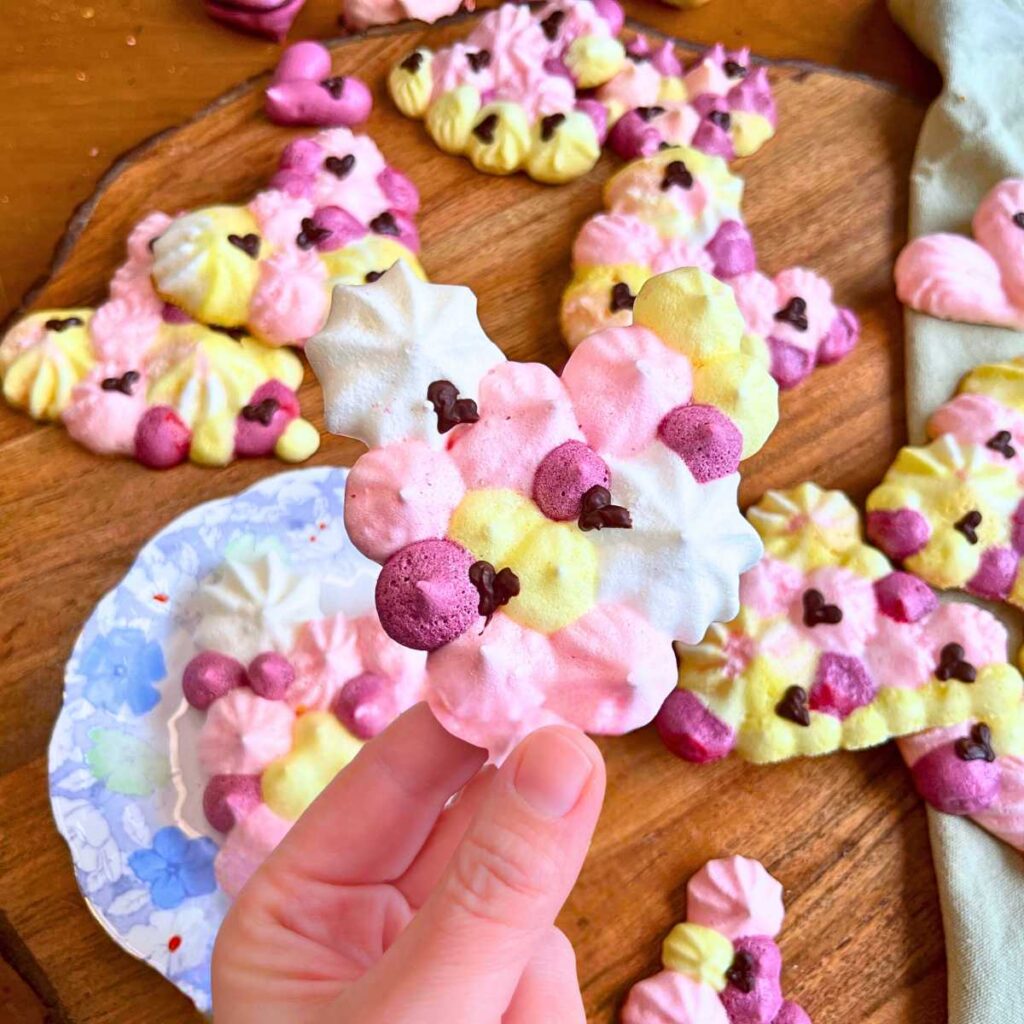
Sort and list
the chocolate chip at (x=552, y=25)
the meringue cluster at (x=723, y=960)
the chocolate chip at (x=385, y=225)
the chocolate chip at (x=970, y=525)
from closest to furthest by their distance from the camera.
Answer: the meringue cluster at (x=723, y=960) < the chocolate chip at (x=970, y=525) < the chocolate chip at (x=385, y=225) < the chocolate chip at (x=552, y=25)

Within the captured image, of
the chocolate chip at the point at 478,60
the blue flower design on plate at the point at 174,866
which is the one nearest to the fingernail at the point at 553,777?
the blue flower design on plate at the point at 174,866

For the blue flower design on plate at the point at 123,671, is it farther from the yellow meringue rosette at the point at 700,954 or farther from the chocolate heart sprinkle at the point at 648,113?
the chocolate heart sprinkle at the point at 648,113

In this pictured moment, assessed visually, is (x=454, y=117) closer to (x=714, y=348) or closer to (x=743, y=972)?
(x=714, y=348)

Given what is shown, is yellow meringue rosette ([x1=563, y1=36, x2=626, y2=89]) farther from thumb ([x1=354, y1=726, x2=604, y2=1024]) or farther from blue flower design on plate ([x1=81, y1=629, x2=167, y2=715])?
thumb ([x1=354, y1=726, x2=604, y2=1024])

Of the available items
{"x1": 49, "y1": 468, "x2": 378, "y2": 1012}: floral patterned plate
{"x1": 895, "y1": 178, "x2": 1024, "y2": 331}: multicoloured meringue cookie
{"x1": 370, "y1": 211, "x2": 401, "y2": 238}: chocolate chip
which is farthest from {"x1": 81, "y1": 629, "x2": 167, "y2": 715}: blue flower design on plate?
{"x1": 895, "y1": 178, "x2": 1024, "y2": 331}: multicoloured meringue cookie

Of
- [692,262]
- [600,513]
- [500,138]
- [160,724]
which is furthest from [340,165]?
[600,513]
